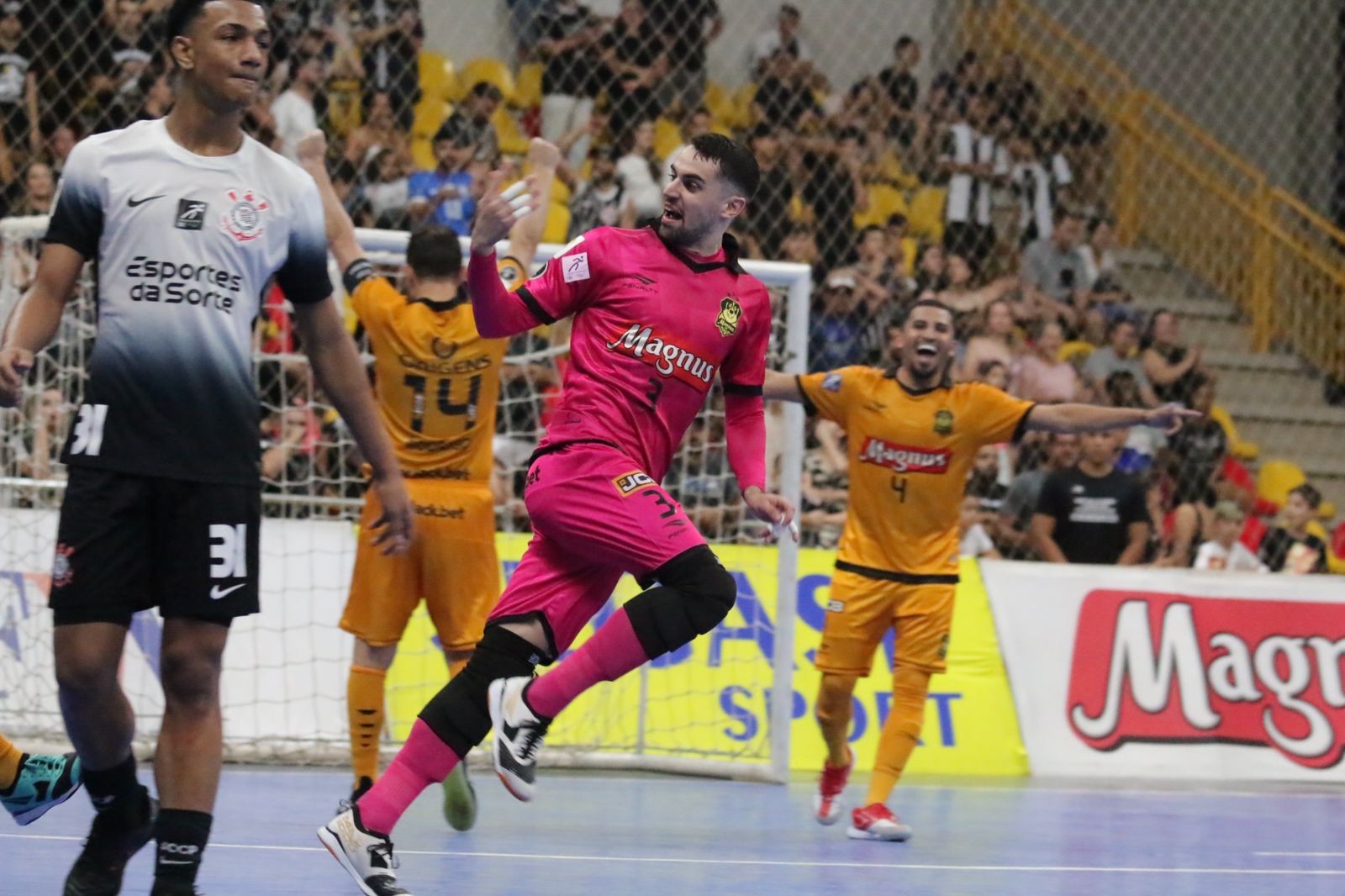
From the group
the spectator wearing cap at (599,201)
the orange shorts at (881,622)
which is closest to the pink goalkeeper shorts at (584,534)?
the orange shorts at (881,622)

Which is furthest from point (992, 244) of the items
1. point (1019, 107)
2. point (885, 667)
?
point (885, 667)

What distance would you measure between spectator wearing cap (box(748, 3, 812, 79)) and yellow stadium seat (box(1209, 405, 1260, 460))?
4.31 metres

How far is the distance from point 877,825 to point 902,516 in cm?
133

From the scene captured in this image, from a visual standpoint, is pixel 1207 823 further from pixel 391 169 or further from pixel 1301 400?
pixel 1301 400

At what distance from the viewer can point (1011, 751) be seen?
1046cm

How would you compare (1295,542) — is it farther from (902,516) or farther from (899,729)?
(899,729)

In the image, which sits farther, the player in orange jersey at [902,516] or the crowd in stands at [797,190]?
the crowd in stands at [797,190]

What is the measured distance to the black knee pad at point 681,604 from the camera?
483 cm

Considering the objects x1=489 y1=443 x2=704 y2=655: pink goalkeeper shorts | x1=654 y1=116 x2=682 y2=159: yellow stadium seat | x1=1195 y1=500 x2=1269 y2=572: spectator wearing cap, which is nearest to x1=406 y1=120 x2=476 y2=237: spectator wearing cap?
x1=654 y1=116 x2=682 y2=159: yellow stadium seat

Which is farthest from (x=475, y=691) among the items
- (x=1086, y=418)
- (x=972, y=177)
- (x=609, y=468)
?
(x=972, y=177)

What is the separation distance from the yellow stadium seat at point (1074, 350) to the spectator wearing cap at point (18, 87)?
7380 mm

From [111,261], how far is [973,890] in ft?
11.5

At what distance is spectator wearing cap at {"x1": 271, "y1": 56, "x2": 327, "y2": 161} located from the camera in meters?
11.6

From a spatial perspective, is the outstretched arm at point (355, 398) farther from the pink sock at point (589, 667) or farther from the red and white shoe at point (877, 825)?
the red and white shoe at point (877, 825)
